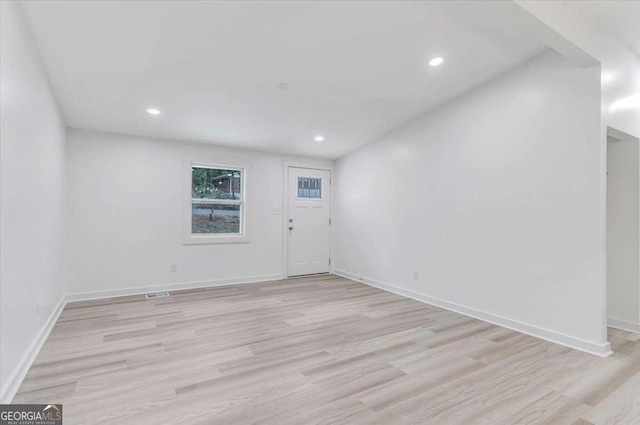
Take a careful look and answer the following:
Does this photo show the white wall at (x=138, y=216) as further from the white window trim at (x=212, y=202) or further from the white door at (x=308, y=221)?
the white door at (x=308, y=221)

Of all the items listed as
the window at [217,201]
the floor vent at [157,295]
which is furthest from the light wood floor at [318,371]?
the window at [217,201]

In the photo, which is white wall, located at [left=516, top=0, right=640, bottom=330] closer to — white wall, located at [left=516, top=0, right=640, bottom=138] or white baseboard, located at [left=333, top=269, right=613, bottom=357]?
white wall, located at [left=516, top=0, right=640, bottom=138]

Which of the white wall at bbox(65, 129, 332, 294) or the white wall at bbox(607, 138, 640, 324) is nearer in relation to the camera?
the white wall at bbox(607, 138, 640, 324)

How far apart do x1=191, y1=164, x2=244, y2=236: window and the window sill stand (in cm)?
11

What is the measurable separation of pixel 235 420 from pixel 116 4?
2.82 m

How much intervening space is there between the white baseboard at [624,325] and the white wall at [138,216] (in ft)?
A: 15.6

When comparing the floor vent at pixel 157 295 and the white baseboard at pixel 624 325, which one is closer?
the white baseboard at pixel 624 325

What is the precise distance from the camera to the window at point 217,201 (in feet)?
16.6

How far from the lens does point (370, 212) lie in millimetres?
5324

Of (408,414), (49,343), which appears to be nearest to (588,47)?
(408,414)

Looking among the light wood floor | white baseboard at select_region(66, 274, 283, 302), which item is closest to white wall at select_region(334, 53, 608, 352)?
the light wood floor

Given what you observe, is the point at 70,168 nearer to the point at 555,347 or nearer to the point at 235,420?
the point at 235,420

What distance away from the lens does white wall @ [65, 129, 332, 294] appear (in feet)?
13.7

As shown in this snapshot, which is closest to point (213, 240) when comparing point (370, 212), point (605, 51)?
point (370, 212)
